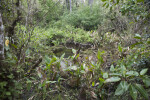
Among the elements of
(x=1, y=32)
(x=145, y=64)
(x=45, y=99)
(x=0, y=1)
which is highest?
(x=0, y=1)

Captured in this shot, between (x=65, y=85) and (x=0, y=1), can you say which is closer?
(x=0, y=1)

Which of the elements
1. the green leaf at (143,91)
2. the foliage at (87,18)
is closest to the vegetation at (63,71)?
the green leaf at (143,91)

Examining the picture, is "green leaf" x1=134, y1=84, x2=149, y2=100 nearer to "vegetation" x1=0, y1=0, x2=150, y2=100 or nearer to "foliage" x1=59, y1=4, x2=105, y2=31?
"vegetation" x1=0, y1=0, x2=150, y2=100

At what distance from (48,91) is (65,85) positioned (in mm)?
407

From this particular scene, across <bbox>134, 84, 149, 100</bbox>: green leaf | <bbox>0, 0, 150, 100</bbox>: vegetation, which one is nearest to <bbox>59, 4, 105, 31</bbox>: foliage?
<bbox>0, 0, 150, 100</bbox>: vegetation

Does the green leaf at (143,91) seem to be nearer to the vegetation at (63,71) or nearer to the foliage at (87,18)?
the vegetation at (63,71)

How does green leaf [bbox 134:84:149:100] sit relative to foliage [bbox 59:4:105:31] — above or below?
below

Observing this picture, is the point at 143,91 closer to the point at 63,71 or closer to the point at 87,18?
the point at 63,71

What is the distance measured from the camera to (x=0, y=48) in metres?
1.35

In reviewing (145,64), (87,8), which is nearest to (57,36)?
(87,8)

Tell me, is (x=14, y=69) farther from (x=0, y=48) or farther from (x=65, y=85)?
(x=65, y=85)

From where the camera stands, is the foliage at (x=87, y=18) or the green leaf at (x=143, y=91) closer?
the green leaf at (x=143, y=91)

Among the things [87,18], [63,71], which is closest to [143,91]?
[63,71]

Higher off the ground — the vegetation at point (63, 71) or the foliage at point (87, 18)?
the foliage at point (87, 18)
